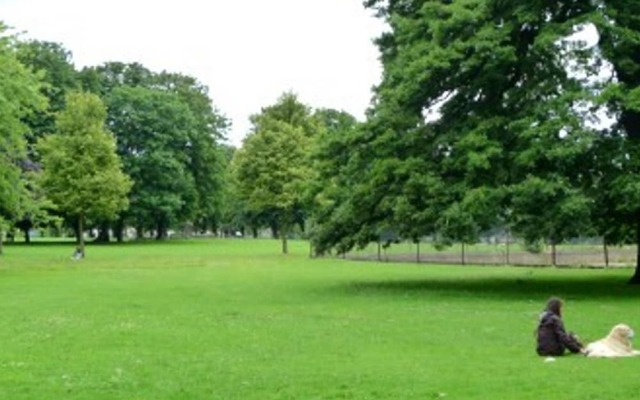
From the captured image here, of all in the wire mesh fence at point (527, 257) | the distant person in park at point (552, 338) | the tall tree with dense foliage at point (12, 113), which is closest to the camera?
the distant person in park at point (552, 338)

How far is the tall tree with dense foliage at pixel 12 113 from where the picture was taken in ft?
134

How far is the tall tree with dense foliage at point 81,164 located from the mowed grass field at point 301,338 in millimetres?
23897

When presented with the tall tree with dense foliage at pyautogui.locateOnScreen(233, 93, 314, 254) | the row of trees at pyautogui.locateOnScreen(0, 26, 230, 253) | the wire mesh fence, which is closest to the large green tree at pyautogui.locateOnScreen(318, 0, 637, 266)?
the wire mesh fence

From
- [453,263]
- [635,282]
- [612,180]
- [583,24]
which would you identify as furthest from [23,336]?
[453,263]

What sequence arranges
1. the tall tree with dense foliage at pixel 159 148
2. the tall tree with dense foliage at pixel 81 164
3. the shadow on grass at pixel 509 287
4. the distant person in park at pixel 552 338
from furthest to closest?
the tall tree with dense foliage at pixel 159 148
the tall tree with dense foliage at pixel 81 164
the shadow on grass at pixel 509 287
the distant person in park at pixel 552 338

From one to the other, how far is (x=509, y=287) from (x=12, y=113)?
23.4m

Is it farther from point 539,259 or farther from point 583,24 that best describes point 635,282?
point 539,259

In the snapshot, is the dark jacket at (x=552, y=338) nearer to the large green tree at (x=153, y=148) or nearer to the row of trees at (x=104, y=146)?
the row of trees at (x=104, y=146)

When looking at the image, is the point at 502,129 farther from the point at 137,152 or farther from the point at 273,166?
the point at 137,152

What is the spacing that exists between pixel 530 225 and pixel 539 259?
2707cm

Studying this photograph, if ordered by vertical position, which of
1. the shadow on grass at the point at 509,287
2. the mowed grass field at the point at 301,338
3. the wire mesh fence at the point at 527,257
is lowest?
the mowed grass field at the point at 301,338

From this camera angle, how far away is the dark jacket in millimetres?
15172

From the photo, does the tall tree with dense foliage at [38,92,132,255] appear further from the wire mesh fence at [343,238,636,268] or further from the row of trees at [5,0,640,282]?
the row of trees at [5,0,640,282]

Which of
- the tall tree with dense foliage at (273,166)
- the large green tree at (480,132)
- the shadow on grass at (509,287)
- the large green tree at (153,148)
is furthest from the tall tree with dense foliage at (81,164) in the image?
the large green tree at (480,132)
